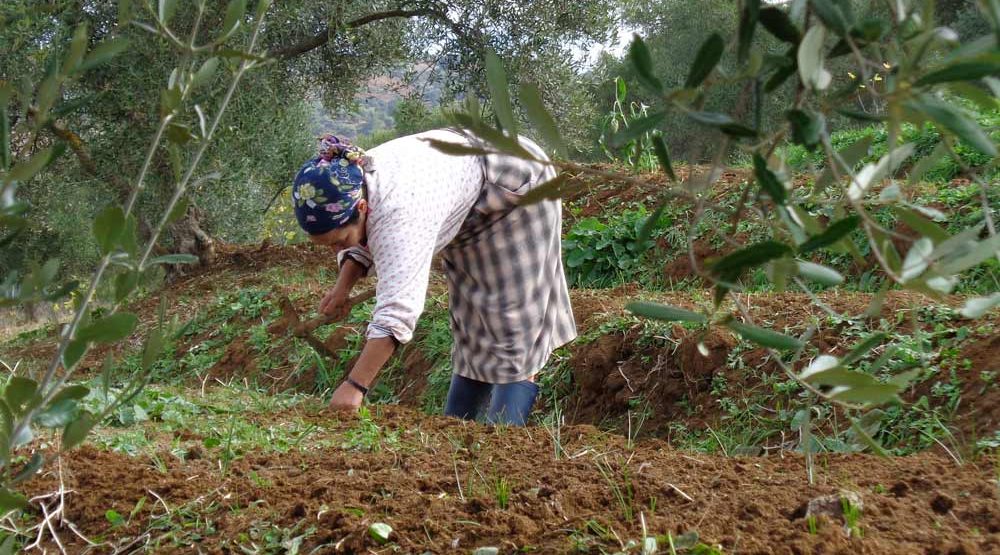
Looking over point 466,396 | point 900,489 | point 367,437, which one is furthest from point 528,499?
point 466,396

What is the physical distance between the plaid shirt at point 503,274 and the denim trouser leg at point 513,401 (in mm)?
45

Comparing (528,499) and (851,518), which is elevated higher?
(851,518)

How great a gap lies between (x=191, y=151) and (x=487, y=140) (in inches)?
325

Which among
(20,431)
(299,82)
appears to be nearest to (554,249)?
(20,431)

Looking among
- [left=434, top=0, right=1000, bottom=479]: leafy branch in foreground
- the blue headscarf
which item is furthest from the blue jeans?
[left=434, top=0, right=1000, bottom=479]: leafy branch in foreground

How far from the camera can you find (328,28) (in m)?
9.15

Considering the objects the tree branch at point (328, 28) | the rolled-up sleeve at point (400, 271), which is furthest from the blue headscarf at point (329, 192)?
the tree branch at point (328, 28)

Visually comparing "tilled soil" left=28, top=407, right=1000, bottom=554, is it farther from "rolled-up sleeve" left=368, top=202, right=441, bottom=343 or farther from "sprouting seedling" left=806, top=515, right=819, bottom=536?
"rolled-up sleeve" left=368, top=202, right=441, bottom=343

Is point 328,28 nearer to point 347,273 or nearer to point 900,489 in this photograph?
point 347,273

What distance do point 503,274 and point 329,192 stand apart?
0.99 metres

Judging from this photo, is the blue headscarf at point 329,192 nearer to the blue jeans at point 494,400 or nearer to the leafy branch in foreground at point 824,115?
the blue jeans at point 494,400

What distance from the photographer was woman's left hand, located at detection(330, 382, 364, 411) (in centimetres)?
359

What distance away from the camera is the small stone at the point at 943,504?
187cm

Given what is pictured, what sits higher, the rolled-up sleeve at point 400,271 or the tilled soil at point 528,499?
the rolled-up sleeve at point 400,271
